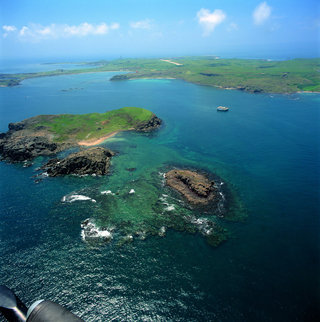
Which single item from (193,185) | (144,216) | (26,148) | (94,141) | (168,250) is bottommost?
(168,250)

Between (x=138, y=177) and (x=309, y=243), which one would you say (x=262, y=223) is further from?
(x=138, y=177)

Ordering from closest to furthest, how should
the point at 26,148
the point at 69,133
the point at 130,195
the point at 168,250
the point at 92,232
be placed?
1. the point at 168,250
2. the point at 92,232
3. the point at 130,195
4. the point at 26,148
5. the point at 69,133

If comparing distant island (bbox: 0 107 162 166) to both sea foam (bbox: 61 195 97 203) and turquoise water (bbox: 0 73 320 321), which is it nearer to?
turquoise water (bbox: 0 73 320 321)

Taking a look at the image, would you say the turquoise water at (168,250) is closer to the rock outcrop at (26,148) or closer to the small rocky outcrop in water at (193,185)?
the small rocky outcrop in water at (193,185)

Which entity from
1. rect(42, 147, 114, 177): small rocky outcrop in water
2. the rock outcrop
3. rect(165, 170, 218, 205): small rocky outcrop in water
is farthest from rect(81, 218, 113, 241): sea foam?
the rock outcrop

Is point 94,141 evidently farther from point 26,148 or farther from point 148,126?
point 148,126

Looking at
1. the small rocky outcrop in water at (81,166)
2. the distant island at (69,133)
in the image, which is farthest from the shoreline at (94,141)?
the small rocky outcrop in water at (81,166)

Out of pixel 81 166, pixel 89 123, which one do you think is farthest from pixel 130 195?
pixel 89 123
